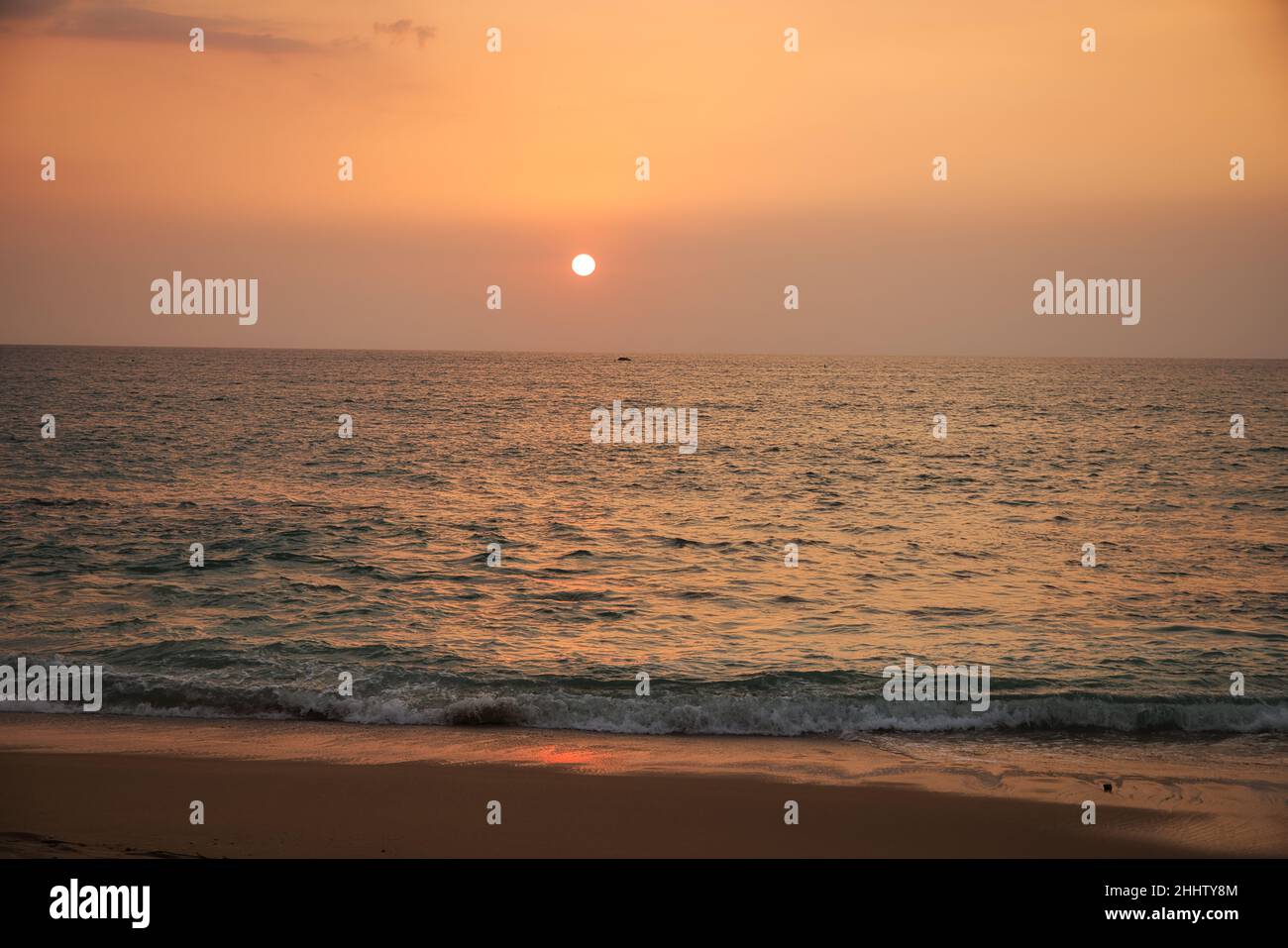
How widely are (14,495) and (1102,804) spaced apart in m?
29.7

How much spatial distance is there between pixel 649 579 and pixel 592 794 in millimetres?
10683

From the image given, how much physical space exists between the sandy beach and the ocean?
107 cm

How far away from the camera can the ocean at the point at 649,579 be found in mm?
13789

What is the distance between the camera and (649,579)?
2095cm

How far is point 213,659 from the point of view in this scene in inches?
595

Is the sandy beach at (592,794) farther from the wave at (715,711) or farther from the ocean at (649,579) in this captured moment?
the ocean at (649,579)

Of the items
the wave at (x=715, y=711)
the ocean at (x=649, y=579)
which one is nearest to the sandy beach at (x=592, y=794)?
the wave at (x=715, y=711)

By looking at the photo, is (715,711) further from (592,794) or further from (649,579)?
(649,579)

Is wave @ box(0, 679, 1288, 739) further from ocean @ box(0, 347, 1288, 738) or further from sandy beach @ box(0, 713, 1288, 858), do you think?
sandy beach @ box(0, 713, 1288, 858)

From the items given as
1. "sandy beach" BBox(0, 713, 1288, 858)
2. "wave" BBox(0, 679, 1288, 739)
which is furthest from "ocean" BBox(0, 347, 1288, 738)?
"sandy beach" BBox(0, 713, 1288, 858)

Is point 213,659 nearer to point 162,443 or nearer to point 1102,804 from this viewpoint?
point 1102,804

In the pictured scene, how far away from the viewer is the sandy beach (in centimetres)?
905

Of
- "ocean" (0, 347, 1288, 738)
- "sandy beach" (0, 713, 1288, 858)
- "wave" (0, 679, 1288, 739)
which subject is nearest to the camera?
"sandy beach" (0, 713, 1288, 858)

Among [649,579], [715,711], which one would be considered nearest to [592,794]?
[715,711]
